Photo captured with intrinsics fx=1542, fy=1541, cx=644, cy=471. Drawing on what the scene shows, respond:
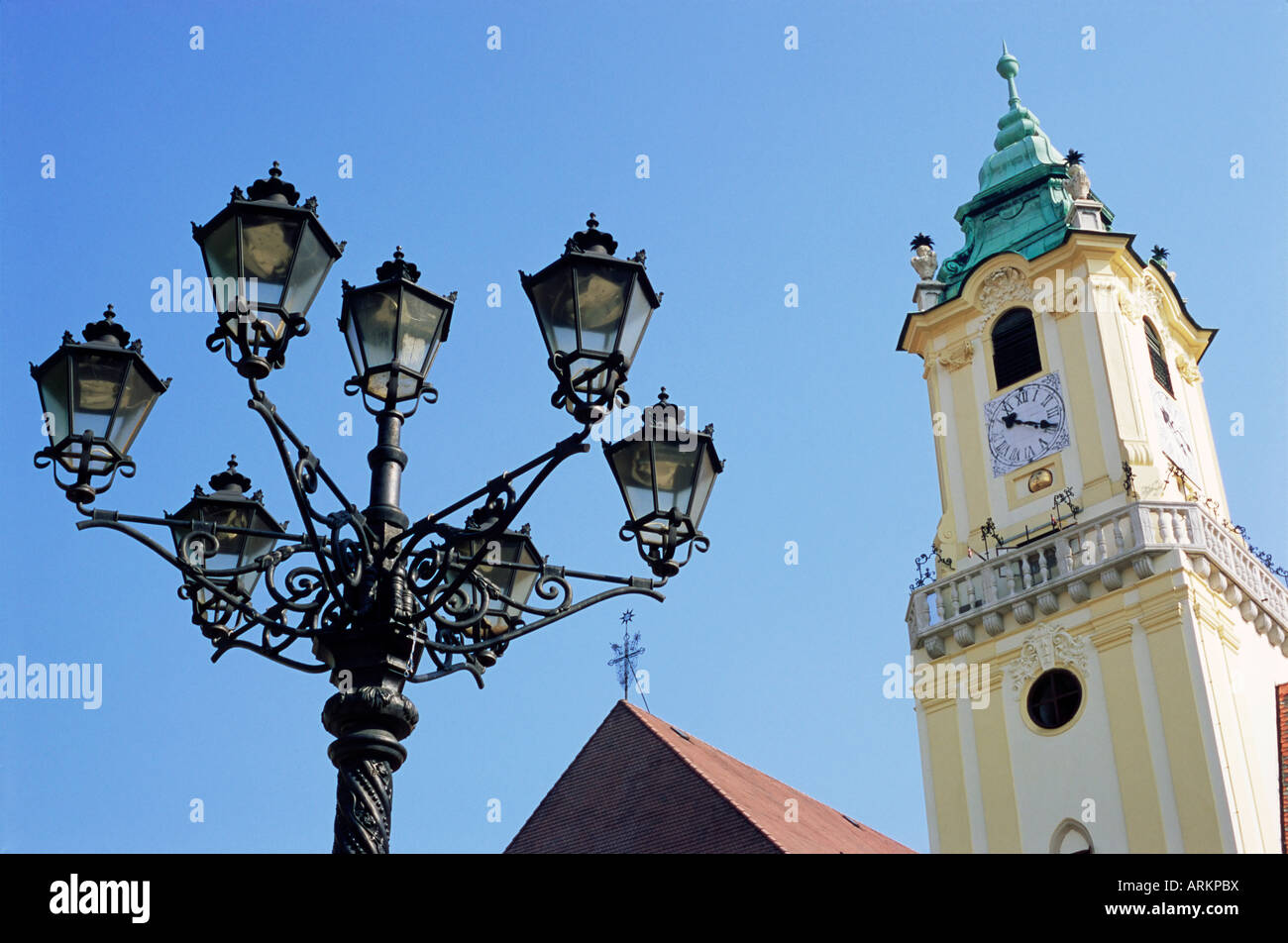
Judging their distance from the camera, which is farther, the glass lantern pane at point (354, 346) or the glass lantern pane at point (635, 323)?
the glass lantern pane at point (354, 346)

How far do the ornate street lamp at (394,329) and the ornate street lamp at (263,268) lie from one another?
0.39 m

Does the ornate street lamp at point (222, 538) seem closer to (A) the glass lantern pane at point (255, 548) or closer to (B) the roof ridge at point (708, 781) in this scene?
(A) the glass lantern pane at point (255, 548)

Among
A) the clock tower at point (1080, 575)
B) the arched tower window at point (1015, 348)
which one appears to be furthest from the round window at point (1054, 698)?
the arched tower window at point (1015, 348)

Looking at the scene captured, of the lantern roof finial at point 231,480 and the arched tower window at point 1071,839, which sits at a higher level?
the lantern roof finial at point 231,480

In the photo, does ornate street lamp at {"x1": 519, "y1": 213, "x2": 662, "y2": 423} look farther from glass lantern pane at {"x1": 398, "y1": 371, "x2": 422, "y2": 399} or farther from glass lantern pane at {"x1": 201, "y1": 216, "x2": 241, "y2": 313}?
glass lantern pane at {"x1": 201, "y1": 216, "x2": 241, "y2": 313}

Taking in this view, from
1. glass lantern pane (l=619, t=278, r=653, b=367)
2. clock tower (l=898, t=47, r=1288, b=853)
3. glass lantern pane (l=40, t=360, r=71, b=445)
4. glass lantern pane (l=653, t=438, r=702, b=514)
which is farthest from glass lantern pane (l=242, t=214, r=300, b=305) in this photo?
clock tower (l=898, t=47, r=1288, b=853)

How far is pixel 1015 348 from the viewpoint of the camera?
2461cm

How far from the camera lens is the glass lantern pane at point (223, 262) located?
6.20m

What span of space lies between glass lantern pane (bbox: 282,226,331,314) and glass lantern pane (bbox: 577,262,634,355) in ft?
3.52

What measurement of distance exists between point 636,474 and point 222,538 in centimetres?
233

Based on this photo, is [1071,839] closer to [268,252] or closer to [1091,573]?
[1091,573]

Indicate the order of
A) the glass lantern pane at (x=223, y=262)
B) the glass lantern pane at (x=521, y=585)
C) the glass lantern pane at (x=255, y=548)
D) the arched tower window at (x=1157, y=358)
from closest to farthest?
the glass lantern pane at (x=223, y=262), the glass lantern pane at (x=255, y=548), the glass lantern pane at (x=521, y=585), the arched tower window at (x=1157, y=358)

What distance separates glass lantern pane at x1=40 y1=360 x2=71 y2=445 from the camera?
6434 millimetres
